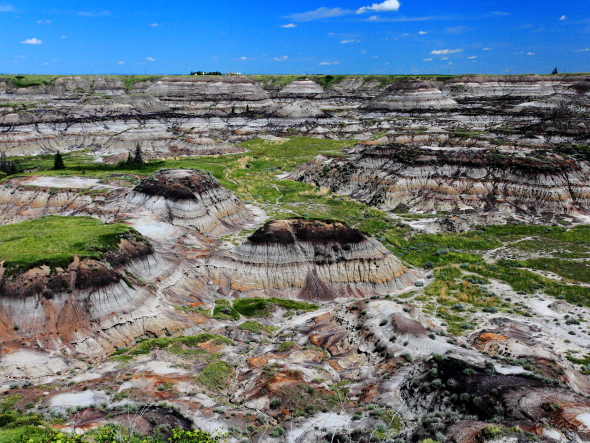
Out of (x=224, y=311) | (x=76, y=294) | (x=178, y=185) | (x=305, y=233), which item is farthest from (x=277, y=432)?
(x=178, y=185)

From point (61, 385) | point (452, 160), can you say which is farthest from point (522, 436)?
point (452, 160)

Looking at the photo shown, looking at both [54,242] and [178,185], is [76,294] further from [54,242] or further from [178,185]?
[178,185]

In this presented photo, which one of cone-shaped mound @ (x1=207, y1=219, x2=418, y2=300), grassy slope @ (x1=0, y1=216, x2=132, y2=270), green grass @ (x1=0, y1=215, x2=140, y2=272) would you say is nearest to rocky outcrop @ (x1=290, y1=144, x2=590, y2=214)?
cone-shaped mound @ (x1=207, y1=219, x2=418, y2=300)

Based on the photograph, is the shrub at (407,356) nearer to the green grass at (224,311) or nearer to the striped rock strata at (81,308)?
the green grass at (224,311)

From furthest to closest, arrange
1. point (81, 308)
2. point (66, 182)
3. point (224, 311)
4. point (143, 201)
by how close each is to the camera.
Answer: point (66, 182), point (143, 201), point (224, 311), point (81, 308)

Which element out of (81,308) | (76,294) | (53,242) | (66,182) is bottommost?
(81,308)

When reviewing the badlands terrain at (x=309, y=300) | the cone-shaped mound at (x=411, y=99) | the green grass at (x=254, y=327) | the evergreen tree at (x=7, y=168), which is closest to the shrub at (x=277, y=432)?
the badlands terrain at (x=309, y=300)
